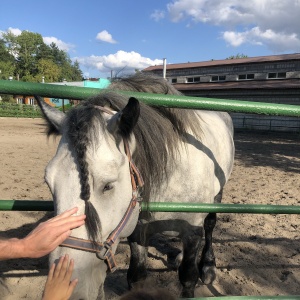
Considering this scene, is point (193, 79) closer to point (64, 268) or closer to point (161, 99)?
point (161, 99)

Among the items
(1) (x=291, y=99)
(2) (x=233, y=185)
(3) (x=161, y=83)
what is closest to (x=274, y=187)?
(2) (x=233, y=185)

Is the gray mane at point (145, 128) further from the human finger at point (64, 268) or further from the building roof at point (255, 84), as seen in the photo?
the building roof at point (255, 84)

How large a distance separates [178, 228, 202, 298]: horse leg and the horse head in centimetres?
102

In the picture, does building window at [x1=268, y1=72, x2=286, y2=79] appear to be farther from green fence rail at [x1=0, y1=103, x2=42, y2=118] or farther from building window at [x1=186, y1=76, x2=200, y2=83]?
green fence rail at [x1=0, y1=103, x2=42, y2=118]

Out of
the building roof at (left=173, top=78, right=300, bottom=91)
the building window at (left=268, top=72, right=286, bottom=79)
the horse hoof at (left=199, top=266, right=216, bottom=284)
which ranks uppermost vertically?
the building window at (left=268, top=72, right=286, bottom=79)

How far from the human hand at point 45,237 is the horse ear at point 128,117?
0.50 m

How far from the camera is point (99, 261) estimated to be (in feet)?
4.59

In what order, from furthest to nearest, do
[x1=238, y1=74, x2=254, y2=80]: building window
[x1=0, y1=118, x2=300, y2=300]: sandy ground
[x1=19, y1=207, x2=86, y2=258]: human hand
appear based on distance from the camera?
[x1=238, y1=74, x2=254, y2=80]: building window, [x1=0, y1=118, x2=300, y2=300]: sandy ground, [x1=19, y1=207, x2=86, y2=258]: human hand

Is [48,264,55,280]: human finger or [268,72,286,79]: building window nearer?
[48,264,55,280]: human finger

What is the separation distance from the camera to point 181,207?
1572mm

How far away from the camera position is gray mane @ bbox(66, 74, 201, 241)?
1379mm

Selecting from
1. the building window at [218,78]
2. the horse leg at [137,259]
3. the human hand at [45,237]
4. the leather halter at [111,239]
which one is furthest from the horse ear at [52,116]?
the building window at [218,78]

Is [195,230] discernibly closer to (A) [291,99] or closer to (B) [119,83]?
(B) [119,83]

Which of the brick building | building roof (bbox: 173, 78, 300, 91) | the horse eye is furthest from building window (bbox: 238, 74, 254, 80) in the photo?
the horse eye
